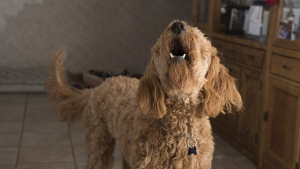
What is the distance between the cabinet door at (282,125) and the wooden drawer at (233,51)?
61 centimetres

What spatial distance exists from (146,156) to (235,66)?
2149 millimetres

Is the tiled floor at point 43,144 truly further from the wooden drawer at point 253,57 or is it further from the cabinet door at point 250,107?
the wooden drawer at point 253,57

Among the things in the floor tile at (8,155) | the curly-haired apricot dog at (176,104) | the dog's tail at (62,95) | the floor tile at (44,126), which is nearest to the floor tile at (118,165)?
the dog's tail at (62,95)

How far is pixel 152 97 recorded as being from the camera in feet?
6.01

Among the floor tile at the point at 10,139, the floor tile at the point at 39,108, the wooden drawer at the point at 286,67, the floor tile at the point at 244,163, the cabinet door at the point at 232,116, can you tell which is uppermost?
the wooden drawer at the point at 286,67

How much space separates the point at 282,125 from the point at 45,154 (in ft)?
6.52

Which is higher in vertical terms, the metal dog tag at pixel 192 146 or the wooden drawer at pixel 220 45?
the wooden drawer at pixel 220 45

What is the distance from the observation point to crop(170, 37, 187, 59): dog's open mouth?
1.70 m

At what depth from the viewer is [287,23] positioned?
312 cm

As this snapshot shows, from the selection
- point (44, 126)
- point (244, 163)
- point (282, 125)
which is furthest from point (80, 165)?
point (282, 125)

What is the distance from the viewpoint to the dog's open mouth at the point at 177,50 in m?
1.70

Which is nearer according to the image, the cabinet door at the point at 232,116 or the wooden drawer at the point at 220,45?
the cabinet door at the point at 232,116

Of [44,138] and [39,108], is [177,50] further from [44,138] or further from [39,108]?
[39,108]

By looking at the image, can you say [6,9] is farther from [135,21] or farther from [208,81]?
[208,81]
